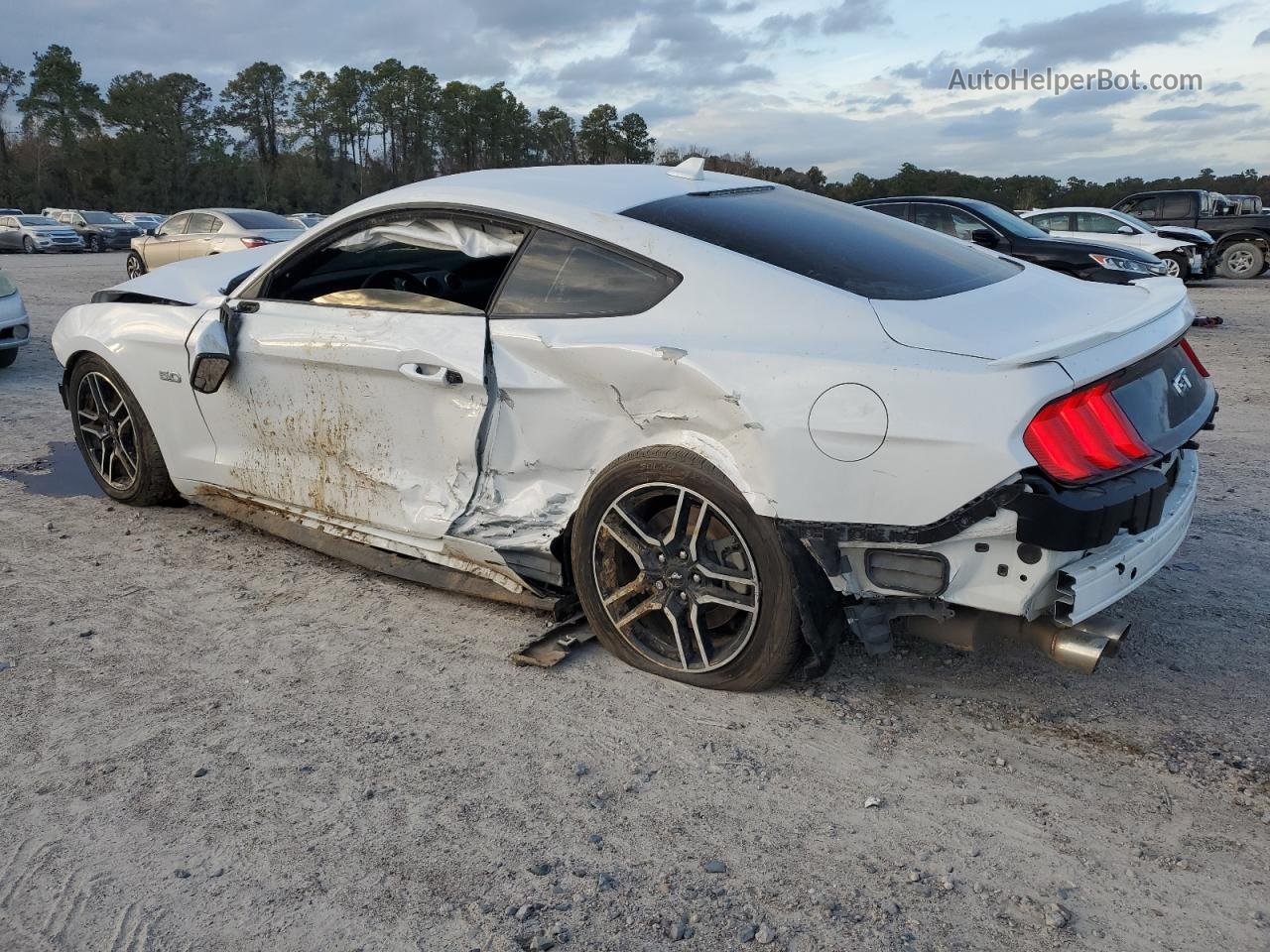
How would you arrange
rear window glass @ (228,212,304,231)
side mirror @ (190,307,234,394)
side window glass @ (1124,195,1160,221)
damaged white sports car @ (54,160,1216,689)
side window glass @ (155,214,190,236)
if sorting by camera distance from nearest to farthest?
damaged white sports car @ (54,160,1216,689)
side mirror @ (190,307,234,394)
rear window glass @ (228,212,304,231)
side window glass @ (155,214,190,236)
side window glass @ (1124,195,1160,221)

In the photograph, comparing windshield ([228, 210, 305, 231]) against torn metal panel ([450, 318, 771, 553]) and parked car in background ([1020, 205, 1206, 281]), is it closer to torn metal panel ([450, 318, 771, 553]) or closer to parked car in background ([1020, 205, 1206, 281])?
parked car in background ([1020, 205, 1206, 281])

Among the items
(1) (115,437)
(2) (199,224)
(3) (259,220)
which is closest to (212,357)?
(1) (115,437)

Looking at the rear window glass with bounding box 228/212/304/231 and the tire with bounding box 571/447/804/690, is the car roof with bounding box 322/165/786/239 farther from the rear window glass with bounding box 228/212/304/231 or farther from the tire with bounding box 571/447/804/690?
the rear window glass with bounding box 228/212/304/231

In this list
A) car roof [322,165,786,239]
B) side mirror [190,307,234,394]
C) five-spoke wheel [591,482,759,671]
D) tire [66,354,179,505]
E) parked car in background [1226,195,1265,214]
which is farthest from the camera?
parked car in background [1226,195,1265,214]

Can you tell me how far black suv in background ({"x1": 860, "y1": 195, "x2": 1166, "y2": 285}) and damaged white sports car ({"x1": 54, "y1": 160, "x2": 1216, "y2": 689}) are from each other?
774cm

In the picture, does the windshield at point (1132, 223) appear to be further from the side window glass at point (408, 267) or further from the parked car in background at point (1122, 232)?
the side window glass at point (408, 267)

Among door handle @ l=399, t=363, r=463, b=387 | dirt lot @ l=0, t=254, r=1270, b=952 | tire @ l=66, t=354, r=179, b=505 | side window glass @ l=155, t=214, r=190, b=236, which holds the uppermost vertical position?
side window glass @ l=155, t=214, r=190, b=236

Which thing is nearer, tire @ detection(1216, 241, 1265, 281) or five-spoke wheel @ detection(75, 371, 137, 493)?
five-spoke wheel @ detection(75, 371, 137, 493)

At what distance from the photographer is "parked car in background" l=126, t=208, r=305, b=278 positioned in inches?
648

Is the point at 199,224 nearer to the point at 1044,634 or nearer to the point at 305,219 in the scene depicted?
the point at 305,219

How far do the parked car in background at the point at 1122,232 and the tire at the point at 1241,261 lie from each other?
9.04 feet

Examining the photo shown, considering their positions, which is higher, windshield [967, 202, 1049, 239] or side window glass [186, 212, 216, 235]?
side window glass [186, 212, 216, 235]

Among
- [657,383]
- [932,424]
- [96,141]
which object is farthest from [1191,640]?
[96,141]

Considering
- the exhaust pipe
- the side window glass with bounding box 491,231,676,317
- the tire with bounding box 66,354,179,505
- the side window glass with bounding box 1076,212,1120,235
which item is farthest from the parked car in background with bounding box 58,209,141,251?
the exhaust pipe
